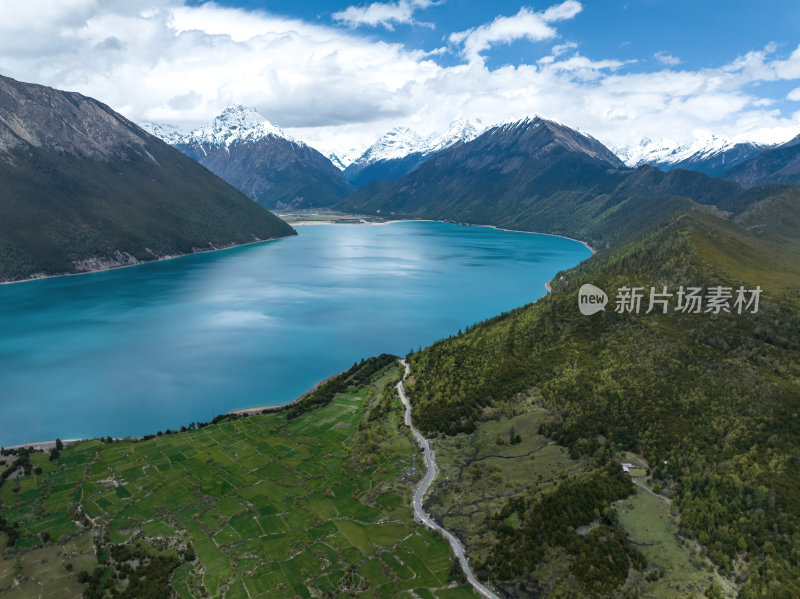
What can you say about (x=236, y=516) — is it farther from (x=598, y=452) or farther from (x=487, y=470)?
(x=598, y=452)

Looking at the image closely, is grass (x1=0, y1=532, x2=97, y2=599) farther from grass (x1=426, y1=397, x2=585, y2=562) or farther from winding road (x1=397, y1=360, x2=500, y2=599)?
grass (x1=426, y1=397, x2=585, y2=562)

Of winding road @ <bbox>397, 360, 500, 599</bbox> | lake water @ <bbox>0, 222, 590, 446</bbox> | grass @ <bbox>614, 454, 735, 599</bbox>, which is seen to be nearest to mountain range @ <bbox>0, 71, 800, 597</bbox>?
grass @ <bbox>614, 454, 735, 599</bbox>

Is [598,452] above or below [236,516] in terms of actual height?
above

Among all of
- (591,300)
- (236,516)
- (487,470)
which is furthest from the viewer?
(591,300)

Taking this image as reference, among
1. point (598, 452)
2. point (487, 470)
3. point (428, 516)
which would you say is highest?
point (598, 452)

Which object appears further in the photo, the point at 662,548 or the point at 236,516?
the point at 236,516

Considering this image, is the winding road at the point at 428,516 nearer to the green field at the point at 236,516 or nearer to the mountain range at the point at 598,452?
the mountain range at the point at 598,452

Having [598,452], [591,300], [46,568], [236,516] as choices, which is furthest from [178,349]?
[598,452]
